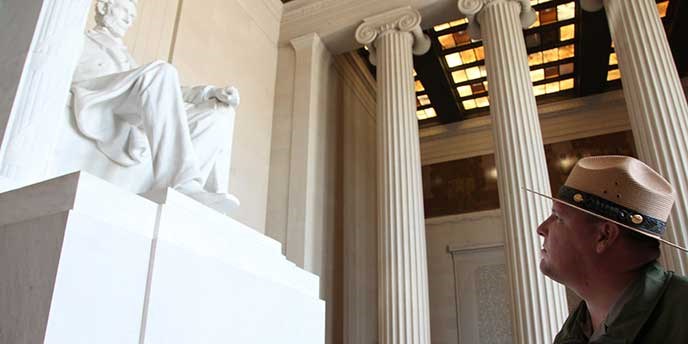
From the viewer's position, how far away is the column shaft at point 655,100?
19.3 feet

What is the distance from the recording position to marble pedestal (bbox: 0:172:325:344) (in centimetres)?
172

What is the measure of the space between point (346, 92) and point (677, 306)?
10000 mm

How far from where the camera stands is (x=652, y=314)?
1001 mm

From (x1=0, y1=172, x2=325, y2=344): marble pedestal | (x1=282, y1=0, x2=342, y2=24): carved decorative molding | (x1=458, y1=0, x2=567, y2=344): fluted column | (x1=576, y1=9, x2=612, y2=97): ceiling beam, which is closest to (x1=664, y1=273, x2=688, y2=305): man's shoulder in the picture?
(x1=0, y1=172, x2=325, y2=344): marble pedestal

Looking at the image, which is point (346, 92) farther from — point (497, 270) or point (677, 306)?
point (677, 306)

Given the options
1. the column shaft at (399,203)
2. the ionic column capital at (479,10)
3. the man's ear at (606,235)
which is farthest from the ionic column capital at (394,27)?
the man's ear at (606,235)

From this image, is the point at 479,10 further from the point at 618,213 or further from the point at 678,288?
the point at 678,288

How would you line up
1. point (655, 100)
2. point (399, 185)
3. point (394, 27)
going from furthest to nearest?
point (394, 27), point (399, 185), point (655, 100)

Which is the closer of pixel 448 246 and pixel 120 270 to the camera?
pixel 120 270

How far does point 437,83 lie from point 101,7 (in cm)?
861

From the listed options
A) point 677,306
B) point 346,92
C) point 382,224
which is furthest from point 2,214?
point 346,92

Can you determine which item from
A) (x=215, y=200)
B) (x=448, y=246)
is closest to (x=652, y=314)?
(x=215, y=200)

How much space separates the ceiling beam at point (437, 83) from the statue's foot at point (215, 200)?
803cm

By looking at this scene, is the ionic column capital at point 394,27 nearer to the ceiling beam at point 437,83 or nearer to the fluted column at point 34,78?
the ceiling beam at point 437,83
